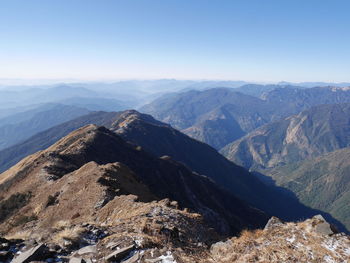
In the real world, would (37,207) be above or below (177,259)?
below

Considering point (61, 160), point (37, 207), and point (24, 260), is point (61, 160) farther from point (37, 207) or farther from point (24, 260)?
point (24, 260)

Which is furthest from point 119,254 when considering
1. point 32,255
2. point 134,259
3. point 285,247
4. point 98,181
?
point 98,181

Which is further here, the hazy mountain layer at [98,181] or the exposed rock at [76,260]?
the hazy mountain layer at [98,181]

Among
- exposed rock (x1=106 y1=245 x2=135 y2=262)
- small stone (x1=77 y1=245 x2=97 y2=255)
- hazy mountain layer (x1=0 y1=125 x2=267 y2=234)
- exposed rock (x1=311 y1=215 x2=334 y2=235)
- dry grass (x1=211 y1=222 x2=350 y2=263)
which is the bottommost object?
hazy mountain layer (x1=0 y1=125 x2=267 y2=234)

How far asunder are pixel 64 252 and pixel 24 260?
219 centimetres

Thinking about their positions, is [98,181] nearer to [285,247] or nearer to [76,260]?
[76,260]

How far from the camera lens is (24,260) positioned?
45.0 feet

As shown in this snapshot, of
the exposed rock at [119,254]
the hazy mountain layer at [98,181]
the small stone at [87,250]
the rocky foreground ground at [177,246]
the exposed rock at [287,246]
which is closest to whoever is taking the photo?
the exposed rock at [287,246]

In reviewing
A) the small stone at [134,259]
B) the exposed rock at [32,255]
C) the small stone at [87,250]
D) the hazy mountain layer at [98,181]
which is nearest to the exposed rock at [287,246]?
the small stone at [134,259]

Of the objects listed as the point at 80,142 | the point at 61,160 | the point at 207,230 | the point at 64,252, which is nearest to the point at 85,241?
Answer: the point at 64,252

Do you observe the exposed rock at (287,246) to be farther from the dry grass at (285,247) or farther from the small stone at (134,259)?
the small stone at (134,259)

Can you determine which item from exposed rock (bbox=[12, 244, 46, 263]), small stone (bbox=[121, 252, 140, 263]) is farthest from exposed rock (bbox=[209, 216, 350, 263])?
exposed rock (bbox=[12, 244, 46, 263])

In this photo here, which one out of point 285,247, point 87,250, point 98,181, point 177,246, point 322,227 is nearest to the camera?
point 285,247

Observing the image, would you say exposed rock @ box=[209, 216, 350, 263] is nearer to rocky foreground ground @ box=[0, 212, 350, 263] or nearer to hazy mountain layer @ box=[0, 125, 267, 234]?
rocky foreground ground @ box=[0, 212, 350, 263]
